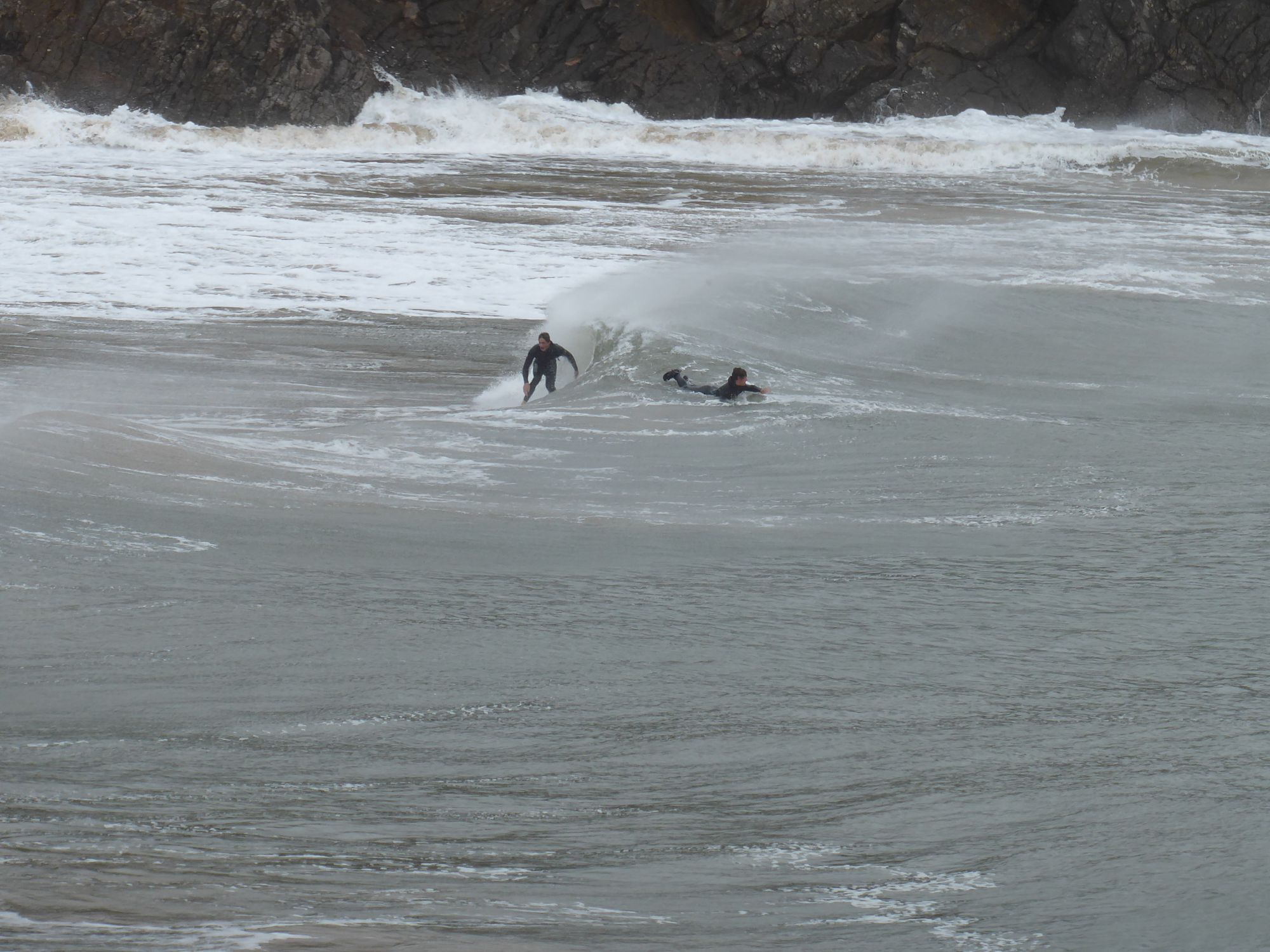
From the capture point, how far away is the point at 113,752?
586 cm

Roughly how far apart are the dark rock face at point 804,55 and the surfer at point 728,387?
76.7 feet

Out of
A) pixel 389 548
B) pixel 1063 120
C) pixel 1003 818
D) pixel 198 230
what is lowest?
pixel 1003 818

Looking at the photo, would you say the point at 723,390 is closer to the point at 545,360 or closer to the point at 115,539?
the point at 545,360

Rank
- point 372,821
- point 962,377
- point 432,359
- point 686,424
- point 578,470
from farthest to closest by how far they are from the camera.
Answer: point 432,359 < point 962,377 < point 686,424 < point 578,470 < point 372,821

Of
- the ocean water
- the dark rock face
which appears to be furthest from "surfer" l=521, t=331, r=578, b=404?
the dark rock face

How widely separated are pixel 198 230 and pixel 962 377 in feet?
44.0

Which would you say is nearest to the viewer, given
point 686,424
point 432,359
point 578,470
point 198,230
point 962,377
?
point 578,470

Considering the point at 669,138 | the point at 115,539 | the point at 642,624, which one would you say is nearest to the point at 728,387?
the point at 642,624

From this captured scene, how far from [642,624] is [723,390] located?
4.84 meters

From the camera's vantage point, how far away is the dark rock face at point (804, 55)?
33.9 m

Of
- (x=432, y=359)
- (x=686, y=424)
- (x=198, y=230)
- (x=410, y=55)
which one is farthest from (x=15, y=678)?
(x=410, y=55)

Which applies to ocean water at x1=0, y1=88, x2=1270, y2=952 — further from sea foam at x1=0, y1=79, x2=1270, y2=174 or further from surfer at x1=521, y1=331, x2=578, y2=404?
sea foam at x1=0, y1=79, x2=1270, y2=174

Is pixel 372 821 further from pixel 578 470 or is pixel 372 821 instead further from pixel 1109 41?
pixel 1109 41

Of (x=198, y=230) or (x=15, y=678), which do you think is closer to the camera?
(x=15, y=678)
